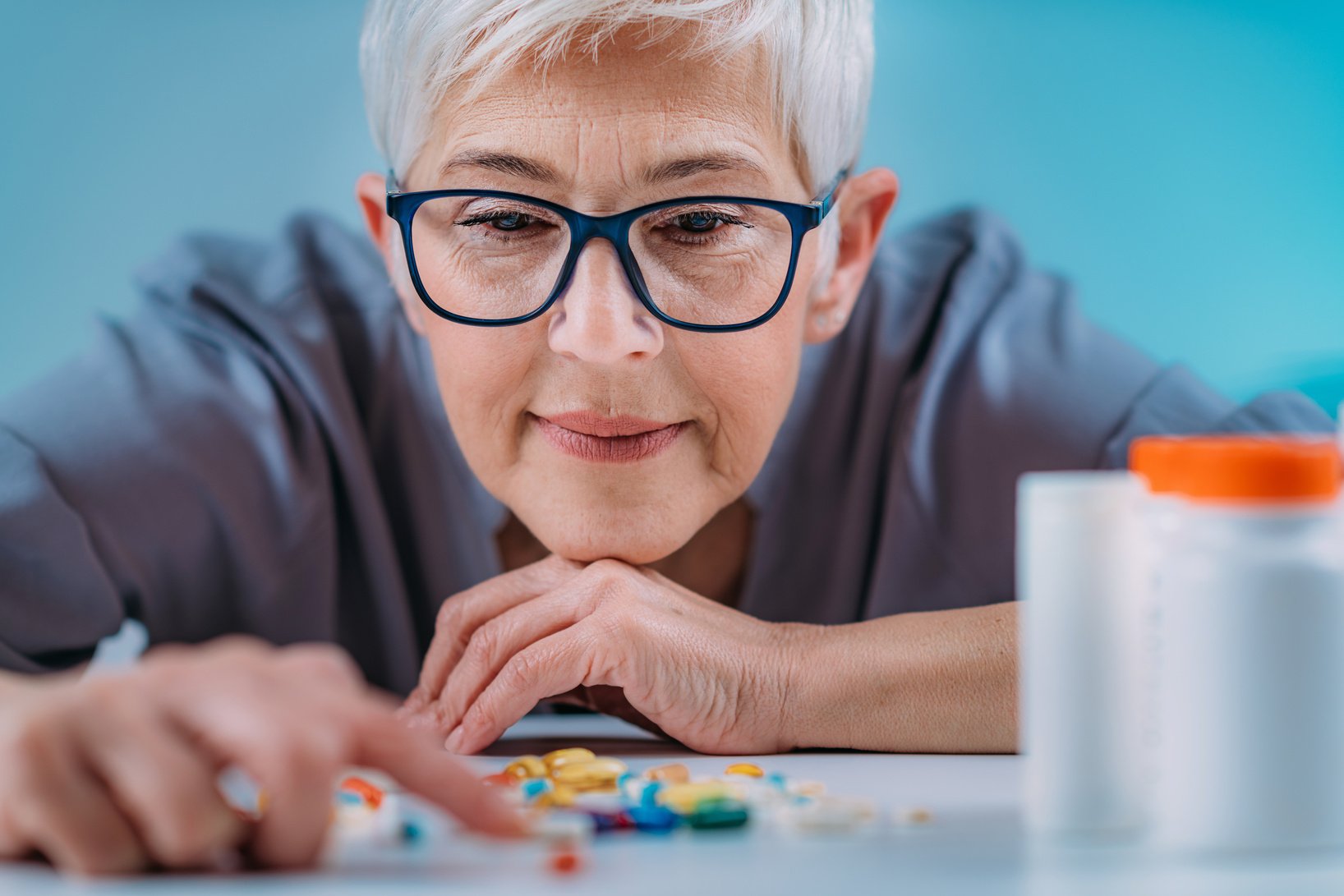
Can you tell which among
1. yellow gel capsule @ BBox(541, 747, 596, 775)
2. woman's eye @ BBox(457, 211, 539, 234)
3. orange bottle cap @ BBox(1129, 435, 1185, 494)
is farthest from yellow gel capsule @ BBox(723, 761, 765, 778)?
woman's eye @ BBox(457, 211, 539, 234)

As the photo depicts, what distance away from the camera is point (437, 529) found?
1.78 m

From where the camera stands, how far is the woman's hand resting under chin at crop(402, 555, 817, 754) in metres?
1.14

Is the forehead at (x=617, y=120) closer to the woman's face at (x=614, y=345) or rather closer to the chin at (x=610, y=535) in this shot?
the woman's face at (x=614, y=345)

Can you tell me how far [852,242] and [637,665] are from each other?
26.4 inches

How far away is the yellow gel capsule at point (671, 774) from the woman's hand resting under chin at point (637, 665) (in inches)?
4.2

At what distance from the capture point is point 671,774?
100 cm

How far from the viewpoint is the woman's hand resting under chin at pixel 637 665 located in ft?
3.74

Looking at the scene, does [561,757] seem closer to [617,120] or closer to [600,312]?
[600,312]

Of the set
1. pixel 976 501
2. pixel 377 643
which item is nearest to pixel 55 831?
pixel 377 643

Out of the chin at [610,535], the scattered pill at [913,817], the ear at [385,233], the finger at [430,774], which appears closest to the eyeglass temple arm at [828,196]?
the chin at [610,535]

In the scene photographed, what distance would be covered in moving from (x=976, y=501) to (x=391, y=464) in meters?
0.74

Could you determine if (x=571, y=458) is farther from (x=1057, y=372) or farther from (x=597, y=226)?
(x=1057, y=372)

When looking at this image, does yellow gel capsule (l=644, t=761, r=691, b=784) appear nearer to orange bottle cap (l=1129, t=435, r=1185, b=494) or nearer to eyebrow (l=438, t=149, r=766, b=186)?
orange bottle cap (l=1129, t=435, r=1185, b=494)

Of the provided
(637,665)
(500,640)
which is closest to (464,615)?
(500,640)
